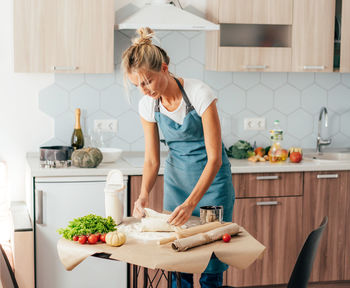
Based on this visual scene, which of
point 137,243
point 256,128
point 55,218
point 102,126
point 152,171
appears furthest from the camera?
point 256,128

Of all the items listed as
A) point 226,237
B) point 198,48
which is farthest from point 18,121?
point 226,237

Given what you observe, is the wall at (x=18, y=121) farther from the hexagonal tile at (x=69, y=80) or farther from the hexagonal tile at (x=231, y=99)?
the hexagonal tile at (x=231, y=99)

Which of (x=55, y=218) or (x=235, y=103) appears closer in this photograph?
(x=55, y=218)

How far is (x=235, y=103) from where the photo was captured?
167 inches

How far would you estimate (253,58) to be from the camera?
3.88 metres

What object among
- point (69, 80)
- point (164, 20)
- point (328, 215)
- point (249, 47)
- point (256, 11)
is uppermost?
point (256, 11)

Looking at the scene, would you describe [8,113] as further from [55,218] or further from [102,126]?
[55,218]

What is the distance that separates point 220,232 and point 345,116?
2.60 m

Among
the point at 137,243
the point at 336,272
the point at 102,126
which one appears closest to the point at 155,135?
the point at 137,243

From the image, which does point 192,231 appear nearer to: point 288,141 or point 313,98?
point 288,141

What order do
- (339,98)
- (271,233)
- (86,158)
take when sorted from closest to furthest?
(86,158), (271,233), (339,98)

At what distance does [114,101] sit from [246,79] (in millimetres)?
1005

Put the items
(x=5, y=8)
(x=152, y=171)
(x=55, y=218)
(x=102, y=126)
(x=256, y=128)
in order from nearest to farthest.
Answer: (x=152, y=171) < (x=55, y=218) < (x=5, y=8) < (x=102, y=126) < (x=256, y=128)

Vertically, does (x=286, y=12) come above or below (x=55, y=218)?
above
